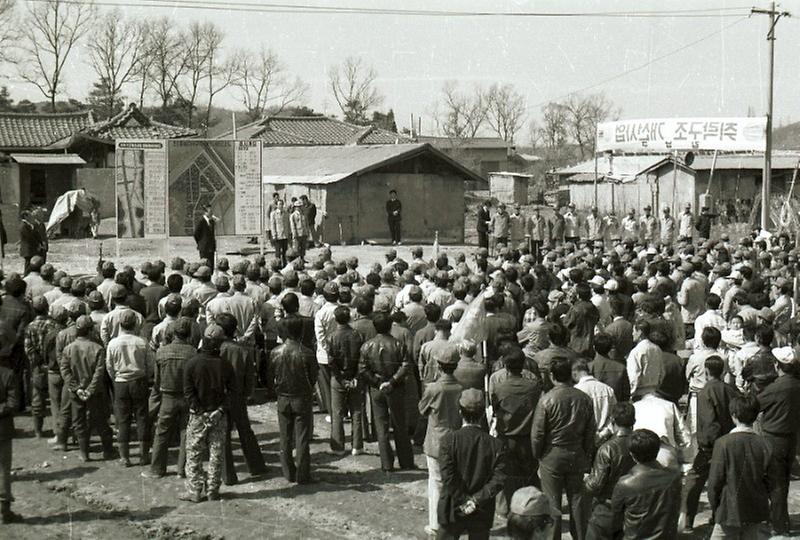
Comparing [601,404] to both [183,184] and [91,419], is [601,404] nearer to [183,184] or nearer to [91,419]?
[91,419]

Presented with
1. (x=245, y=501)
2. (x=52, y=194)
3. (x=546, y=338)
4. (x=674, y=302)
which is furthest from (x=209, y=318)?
(x=52, y=194)

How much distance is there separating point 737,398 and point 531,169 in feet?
249

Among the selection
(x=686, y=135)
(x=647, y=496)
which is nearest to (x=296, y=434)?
(x=647, y=496)

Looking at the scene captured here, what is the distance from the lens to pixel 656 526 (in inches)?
246

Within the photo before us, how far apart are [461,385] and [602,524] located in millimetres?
2267

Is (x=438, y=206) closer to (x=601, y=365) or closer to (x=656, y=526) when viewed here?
(x=601, y=365)

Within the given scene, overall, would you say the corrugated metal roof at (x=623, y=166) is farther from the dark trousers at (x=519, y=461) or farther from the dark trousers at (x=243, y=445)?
the dark trousers at (x=519, y=461)

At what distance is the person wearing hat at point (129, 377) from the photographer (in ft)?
33.0

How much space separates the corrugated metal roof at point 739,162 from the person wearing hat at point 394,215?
16.5 m

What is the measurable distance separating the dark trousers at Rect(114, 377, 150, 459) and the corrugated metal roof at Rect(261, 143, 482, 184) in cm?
2031

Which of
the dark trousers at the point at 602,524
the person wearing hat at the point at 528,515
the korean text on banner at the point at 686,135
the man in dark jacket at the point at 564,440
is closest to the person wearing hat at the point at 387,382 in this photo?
the man in dark jacket at the point at 564,440

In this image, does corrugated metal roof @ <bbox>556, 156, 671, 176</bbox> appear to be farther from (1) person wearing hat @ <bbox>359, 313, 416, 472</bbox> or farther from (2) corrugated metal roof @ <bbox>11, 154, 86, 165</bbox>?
(1) person wearing hat @ <bbox>359, 313, 416, 472</bbox>

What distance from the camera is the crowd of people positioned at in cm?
699

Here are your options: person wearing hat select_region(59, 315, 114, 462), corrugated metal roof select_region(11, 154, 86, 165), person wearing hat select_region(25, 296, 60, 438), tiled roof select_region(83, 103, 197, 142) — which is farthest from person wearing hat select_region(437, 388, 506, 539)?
tiled roof select_region(83, 103, 197, 142)
